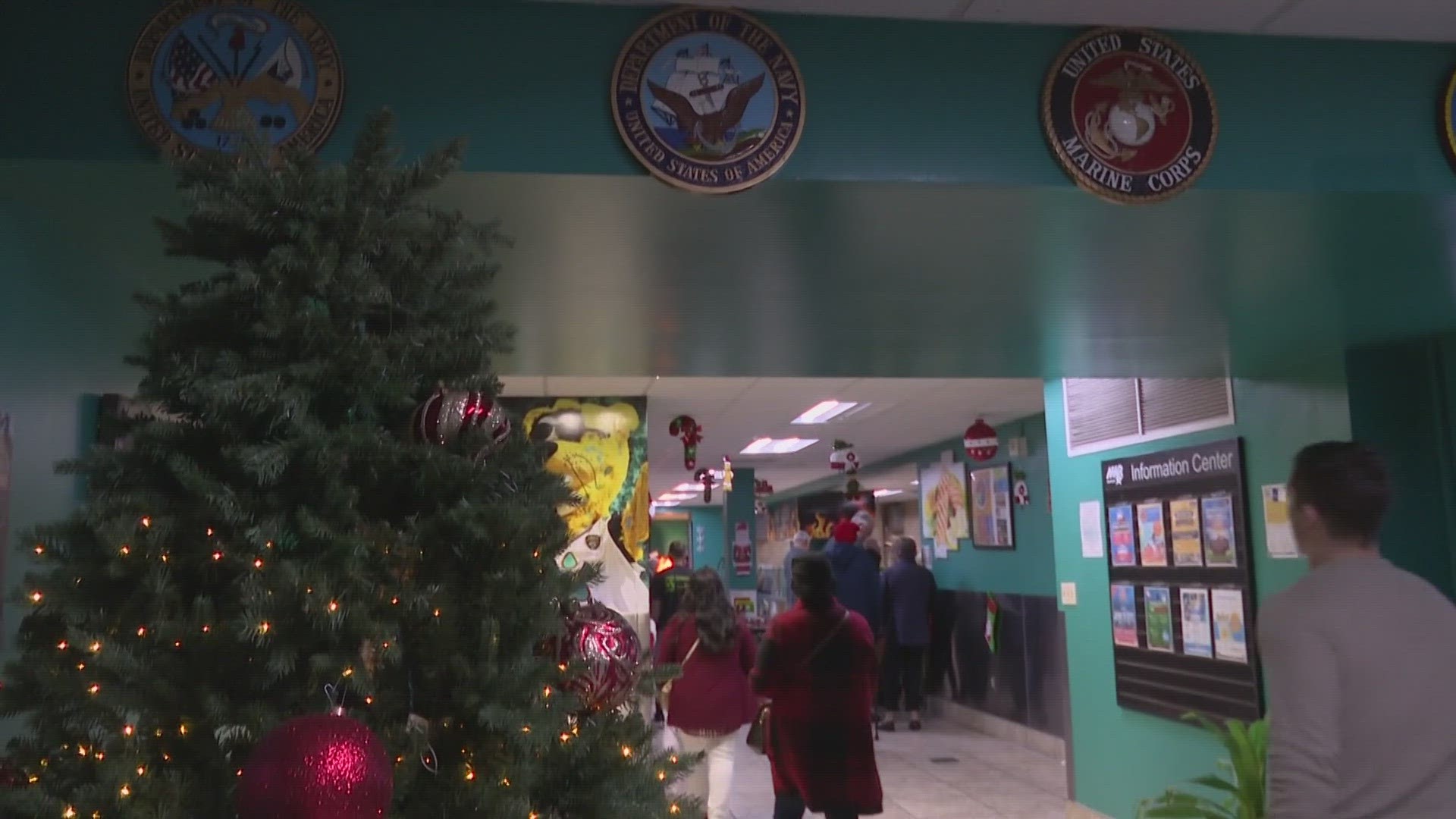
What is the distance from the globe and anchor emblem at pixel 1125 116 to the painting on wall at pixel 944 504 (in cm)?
737

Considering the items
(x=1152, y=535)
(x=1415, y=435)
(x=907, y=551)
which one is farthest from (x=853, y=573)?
(x=1415, y=435)

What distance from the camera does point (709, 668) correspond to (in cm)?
441

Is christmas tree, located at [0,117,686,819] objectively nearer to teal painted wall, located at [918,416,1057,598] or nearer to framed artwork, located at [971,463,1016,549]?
teal painted wall, located at [918,416,1057,598]

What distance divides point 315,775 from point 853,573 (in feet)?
23.4

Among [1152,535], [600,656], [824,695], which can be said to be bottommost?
[824,695]

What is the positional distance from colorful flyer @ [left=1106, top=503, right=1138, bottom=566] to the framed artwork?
10.8 ft

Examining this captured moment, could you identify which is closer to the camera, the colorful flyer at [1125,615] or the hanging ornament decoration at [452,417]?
the hanging ornament decoration at [452,417]

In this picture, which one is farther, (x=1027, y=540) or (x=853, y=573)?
(x=1027, y=540)

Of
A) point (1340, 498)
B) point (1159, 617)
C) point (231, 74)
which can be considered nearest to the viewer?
point (1340, 498)

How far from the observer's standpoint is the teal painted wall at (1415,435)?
3.87 metres

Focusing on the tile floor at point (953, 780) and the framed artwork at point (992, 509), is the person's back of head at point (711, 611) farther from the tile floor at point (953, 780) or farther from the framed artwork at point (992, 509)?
the framed artwork at point (992, 509)

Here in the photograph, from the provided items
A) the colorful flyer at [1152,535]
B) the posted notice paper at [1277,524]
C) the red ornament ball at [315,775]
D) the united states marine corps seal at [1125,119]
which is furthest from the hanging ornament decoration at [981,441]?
the red ornament ball at [315,775]

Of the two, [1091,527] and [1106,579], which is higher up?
[1091,527]

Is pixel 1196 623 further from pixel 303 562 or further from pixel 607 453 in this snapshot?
pixel 303 562
